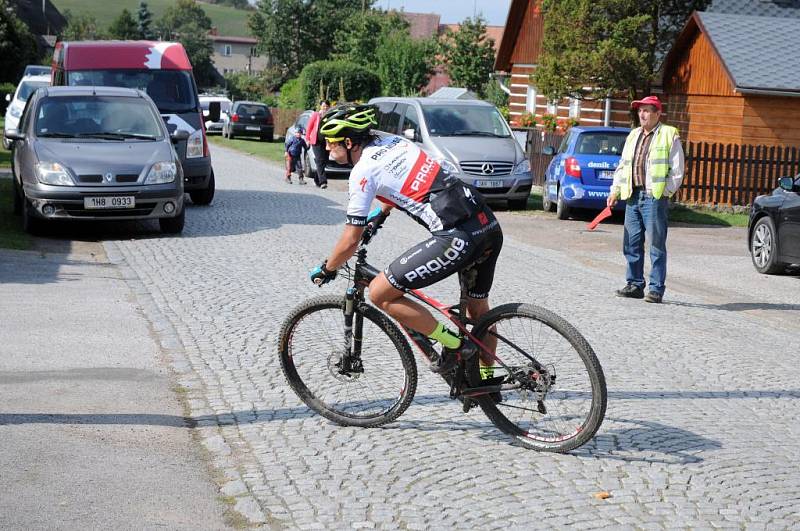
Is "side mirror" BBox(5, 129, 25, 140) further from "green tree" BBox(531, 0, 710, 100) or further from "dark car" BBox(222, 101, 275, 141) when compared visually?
"dark car" BBox(222, 101, 275, 141)

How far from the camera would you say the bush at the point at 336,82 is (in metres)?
58.1

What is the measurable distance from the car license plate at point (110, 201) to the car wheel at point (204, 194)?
15.2ft

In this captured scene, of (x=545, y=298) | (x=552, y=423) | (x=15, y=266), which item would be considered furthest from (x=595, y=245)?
(x=552, y=423)

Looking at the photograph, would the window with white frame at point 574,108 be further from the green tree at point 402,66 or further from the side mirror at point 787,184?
the side mirror at point 787,184

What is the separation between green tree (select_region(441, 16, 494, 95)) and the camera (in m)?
68.4

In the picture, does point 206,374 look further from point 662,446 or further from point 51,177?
point 51,177

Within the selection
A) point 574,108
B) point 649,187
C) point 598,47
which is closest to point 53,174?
point 649,187

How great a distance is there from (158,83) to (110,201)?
5667 millimetres

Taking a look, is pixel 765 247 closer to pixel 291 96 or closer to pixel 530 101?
pixel 530 101

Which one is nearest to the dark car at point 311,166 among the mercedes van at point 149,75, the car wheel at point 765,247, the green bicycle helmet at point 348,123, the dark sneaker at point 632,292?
the mercedes van at point 149,75

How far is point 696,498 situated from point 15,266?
8.56m

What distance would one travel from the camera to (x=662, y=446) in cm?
618

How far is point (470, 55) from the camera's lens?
225 ft

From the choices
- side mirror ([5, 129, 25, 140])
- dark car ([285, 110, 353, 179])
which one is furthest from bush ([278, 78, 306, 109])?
side mirror ([5, 129, 25, 140])
